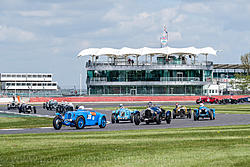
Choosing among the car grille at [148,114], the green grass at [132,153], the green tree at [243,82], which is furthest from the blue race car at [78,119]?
the green tree at [243,82]

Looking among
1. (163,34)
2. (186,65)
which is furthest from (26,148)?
(163,34)

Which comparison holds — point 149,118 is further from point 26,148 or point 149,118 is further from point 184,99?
point 184,99

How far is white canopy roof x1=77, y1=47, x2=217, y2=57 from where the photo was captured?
111756mm

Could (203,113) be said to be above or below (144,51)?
below

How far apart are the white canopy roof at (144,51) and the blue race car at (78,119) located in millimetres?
83805

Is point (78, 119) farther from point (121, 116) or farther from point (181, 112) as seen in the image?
point (181, 112)

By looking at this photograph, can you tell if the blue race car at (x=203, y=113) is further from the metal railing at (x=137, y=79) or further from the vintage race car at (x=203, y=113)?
the metal railing at (x=137, y=79)

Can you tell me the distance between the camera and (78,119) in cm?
2756

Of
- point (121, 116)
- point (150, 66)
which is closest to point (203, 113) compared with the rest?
point (121, 116)

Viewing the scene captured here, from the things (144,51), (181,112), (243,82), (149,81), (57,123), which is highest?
(144,51)

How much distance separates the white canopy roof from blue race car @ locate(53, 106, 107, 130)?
83.8 meters

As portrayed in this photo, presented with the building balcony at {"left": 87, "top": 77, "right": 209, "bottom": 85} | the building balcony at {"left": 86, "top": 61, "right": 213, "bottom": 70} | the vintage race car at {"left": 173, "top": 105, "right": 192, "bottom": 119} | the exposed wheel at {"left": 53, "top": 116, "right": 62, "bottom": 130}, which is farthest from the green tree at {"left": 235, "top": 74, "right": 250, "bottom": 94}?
the exposed wheel at {"left": 53, "top": 116, "right": 62, "bottom": 130}

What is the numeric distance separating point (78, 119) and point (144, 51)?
289 feet

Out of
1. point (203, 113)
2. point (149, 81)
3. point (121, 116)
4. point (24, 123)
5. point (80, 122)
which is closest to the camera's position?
point (80, 122)
